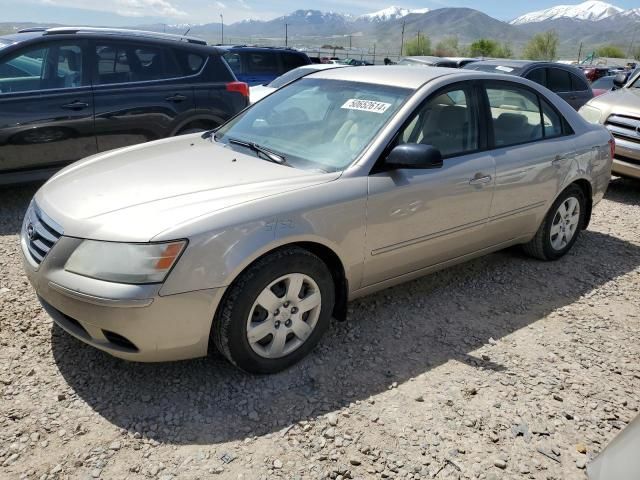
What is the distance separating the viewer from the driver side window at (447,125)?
11.3 ft

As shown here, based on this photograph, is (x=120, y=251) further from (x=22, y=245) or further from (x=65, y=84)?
(x=65, y=84)

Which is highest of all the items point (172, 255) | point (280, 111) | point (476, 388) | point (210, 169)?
point (280, 111)

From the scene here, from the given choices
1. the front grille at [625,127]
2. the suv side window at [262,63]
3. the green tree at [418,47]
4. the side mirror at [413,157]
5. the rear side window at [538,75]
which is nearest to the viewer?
the side mirror at [413,157]

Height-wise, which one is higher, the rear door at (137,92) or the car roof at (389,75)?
the car roof at (389,75)

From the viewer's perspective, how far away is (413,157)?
10.1ft

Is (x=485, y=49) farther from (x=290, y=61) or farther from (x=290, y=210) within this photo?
(x=290, y=210)

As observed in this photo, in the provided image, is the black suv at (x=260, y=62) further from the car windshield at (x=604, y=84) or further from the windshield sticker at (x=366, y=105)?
the windshield sticker at (x=366, y=105)

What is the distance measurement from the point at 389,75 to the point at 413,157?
36.8 inches

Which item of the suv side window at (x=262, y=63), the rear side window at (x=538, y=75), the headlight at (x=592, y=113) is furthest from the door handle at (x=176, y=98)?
the suv side window at (x=262, y=63)

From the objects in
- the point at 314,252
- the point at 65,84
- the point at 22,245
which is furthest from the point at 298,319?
the point at 65,84

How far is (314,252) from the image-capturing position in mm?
3051

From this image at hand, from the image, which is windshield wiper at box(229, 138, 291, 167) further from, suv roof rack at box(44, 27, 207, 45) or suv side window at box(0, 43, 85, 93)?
suv roof rack at box(44, 27, 207, 45)

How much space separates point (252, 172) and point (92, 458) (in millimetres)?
1607

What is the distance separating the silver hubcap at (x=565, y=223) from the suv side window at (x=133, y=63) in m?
4.17
